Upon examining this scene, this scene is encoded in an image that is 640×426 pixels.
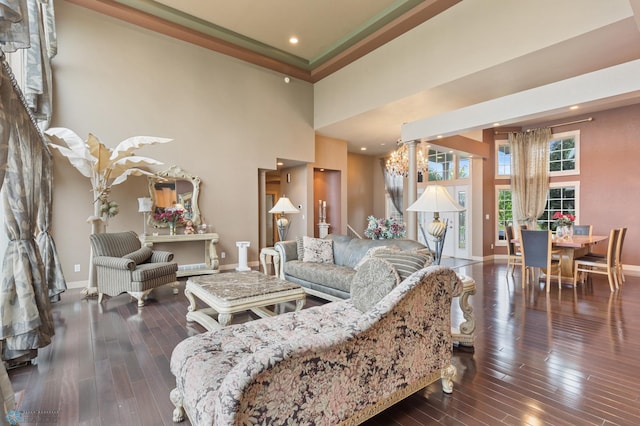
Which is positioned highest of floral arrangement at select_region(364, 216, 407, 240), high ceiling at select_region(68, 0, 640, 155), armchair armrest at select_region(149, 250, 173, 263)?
high ceiling at select_region(68, 0, 640, 155)

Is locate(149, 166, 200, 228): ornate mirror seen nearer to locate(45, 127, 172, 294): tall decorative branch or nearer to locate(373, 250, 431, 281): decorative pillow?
locate(45, 127, 172, 294): tall decorative branch

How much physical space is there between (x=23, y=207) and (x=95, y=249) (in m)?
2.02

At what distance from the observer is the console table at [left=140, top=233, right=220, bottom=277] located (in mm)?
5784

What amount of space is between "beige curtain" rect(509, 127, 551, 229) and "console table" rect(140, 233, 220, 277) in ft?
25.2

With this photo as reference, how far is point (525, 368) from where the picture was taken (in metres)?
2.50

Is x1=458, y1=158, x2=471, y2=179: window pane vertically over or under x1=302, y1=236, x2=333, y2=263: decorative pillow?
over

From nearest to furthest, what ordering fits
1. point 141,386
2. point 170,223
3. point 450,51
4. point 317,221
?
1. point 141,386
2. point 450,51
3. point 170,223
4. point 317,221

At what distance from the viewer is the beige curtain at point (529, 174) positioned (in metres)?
7.65

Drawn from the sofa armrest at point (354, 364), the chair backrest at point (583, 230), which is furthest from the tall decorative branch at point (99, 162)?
the chair backrest at point (583, 230)

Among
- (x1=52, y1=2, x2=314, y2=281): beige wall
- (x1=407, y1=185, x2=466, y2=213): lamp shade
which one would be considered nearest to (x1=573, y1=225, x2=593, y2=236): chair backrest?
(x1=407, y1=185, x2=466, y2=213): lamp shade

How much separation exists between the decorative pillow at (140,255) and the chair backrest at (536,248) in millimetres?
6338

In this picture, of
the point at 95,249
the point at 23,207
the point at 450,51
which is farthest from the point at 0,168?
the point at 450,51

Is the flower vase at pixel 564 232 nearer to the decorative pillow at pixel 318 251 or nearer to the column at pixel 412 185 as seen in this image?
the column at pixel 412 185

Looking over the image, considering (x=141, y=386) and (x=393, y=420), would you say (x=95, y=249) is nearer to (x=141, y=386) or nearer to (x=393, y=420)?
(x=141, y=386)
